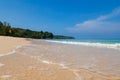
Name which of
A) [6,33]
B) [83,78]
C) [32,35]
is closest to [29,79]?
[83,78]

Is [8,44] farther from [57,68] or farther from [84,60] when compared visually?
[57,68]

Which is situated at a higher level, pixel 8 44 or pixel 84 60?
pixel 8 44

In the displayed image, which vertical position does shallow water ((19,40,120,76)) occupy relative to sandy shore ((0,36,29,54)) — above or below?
below

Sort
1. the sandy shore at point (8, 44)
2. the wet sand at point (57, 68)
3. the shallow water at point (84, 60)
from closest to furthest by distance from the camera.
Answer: the wet sand at point (57, 68) < the shallow water at point (84, 60) < the sandy shore at point (8, 44)

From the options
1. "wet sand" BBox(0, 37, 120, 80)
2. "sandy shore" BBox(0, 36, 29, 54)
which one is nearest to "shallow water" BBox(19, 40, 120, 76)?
"wet sand" BBox(0, 37, 120, 80)

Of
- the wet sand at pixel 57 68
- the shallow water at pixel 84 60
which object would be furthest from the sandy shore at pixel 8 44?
the wet sand at pixel 57 68

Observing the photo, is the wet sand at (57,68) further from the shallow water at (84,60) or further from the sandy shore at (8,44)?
the sandy shore at (8,44)

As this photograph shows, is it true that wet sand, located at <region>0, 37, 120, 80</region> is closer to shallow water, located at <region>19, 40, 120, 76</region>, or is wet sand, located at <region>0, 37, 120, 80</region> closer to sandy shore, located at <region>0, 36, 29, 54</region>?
shallow water, located at <region>19, 40, 120, 76</region>

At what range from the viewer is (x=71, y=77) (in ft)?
13.5

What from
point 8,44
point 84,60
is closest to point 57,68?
point 84,60

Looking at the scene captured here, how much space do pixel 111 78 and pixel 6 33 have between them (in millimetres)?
66361

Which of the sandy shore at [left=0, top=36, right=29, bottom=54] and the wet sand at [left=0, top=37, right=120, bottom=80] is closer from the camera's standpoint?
the wet sand at [left=0, top=37, right=120, bottom=80]

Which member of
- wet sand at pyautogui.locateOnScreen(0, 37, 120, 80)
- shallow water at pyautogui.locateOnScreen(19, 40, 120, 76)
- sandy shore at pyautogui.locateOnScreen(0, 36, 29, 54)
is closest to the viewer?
wet sand at pyautogui.locateOnScreen(0, 37, 120, 80)

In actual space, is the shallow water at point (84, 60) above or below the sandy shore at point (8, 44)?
below
